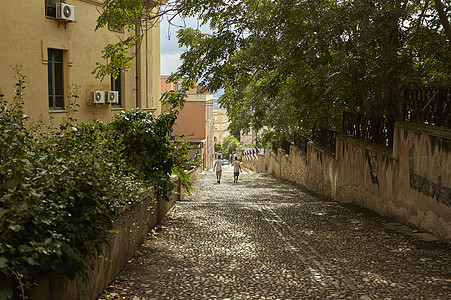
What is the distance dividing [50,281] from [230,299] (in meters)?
1.99

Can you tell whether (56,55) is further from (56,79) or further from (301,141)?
(301,141)

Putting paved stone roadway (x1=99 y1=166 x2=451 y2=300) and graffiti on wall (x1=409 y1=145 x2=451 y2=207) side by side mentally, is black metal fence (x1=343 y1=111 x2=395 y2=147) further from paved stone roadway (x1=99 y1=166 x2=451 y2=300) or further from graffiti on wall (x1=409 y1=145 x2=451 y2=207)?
paved stone roadway (x1=99 y1=166 x2=451 y2=300)

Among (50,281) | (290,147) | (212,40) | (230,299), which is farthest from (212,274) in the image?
(290,147)

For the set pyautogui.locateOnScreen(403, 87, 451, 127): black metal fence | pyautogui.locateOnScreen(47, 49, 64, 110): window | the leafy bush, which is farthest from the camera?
pyautogui.locateOnScreen(47, 49, 64, 110): window

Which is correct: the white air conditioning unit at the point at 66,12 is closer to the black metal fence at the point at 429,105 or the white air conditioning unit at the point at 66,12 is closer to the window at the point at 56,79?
the window at the point at 56,79

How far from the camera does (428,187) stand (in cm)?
763

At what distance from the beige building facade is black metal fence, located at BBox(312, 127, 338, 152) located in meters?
8.07

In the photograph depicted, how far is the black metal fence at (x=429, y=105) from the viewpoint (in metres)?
7.51

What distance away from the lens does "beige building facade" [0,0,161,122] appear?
12703mm

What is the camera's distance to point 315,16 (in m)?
12.0

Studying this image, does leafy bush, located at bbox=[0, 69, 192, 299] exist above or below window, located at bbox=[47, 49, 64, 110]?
below

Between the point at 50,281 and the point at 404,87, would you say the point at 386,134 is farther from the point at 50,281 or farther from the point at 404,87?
the point at 50,281

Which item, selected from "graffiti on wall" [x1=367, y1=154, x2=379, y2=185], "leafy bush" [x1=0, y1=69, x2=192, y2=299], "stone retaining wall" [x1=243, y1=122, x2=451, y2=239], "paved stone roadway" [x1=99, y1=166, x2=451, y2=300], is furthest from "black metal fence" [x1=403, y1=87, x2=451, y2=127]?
"leafy bush" [x1=0, y1=69, x2=192, y2=299]

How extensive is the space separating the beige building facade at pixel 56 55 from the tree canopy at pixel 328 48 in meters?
4.04
